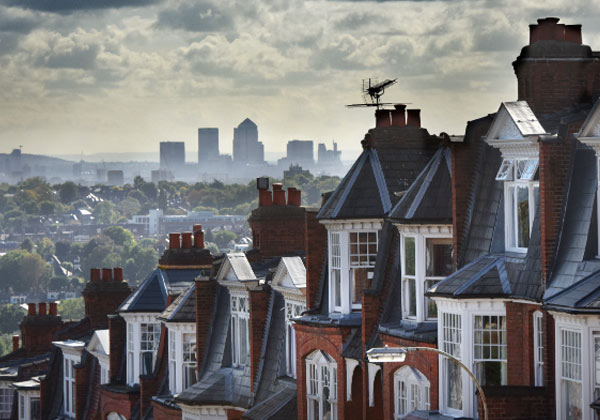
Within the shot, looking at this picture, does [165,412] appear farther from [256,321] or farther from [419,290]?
[419,290]

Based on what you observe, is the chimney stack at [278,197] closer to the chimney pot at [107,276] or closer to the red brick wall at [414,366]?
the chimney pot at [107,276]

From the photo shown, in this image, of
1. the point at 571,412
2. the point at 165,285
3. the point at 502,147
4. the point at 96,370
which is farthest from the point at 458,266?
the point at 96,370

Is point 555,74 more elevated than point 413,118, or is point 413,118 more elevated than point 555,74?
point 555,74

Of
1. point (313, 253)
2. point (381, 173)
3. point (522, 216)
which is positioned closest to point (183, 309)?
point (313, 253)

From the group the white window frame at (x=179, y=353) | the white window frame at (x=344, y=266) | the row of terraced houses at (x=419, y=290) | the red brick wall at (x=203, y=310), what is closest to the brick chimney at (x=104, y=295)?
the row of terraced houses at (x=419, y=290)

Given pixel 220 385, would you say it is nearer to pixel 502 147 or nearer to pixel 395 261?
pixel 395 261

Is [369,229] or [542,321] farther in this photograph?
[369,229]
